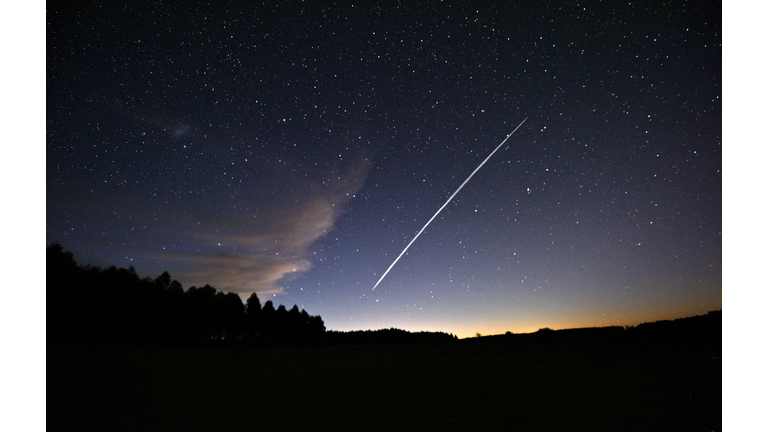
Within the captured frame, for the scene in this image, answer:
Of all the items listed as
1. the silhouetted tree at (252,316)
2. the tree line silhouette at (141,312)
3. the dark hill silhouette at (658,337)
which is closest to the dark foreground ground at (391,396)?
the dark hill silhouette at (658,337)

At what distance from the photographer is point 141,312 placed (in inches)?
859

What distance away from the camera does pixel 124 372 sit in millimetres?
6402

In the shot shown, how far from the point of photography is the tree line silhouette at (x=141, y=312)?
18047 millimetres

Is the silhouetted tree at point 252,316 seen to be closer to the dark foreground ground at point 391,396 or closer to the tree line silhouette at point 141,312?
the tree line silhouette at point 141,312

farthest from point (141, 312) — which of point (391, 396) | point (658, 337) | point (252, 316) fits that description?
point (658, 337)

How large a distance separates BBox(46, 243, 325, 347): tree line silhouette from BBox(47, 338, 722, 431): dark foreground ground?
46.8ft

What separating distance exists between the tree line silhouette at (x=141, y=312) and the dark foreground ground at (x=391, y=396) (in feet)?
46.8

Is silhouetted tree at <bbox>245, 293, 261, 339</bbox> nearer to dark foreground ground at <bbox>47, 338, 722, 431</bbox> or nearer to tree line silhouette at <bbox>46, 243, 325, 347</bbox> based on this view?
tree line silhouette at <bbox>46, 243, 325, 347</bbox>
